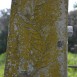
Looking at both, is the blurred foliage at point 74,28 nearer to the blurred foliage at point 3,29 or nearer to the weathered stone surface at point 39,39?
the blurred foliage at point 3,29

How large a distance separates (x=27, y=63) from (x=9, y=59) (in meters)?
0.14

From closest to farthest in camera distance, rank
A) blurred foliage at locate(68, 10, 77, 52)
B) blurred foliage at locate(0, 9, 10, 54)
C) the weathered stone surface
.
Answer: the weathered stone surface, blurred foliage at locate(68, 10, 77, 52), blurred foliage at locate(0, 9, 10, 54)

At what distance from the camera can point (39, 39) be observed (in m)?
2.80

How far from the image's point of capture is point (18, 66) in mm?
2812

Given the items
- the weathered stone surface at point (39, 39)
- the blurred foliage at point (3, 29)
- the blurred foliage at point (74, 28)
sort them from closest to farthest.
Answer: the weathered stone surface at point (39, 39) → the blurred foliage at point (74, 28) → the blurred foliage at point (3, 29)

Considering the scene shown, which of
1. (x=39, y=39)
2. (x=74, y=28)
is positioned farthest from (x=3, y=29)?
(x=39, y=39)

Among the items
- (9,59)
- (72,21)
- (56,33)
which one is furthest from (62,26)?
(72,21)

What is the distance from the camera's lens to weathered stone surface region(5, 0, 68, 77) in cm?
279

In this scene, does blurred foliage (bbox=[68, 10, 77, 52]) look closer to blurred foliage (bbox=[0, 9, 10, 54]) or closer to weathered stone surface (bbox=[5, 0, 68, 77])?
blurred foliage (bbox=[0, 9, 10, 54])

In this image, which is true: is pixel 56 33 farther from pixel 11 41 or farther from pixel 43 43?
pixel 11 41

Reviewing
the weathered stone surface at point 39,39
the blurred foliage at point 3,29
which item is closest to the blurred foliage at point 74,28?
the blurred foliage at point 3,29

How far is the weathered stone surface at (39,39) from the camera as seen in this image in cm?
279

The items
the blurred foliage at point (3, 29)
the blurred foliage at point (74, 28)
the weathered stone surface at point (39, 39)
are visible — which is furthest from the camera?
the blurred foliage at point (3, 29)

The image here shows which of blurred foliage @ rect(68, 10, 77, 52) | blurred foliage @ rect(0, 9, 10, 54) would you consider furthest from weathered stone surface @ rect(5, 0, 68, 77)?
blurred foliage @ rect(0, 9, 10, 54)
